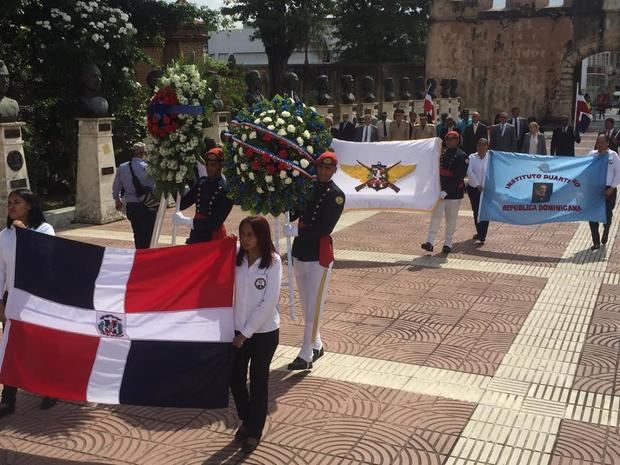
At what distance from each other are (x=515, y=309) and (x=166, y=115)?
4350 millimetres

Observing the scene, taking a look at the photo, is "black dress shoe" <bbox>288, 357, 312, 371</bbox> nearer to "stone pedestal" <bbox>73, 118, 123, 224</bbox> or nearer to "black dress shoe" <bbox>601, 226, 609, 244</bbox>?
"black dress shoe" <bbox>601, 226, 609, 244</bbox>

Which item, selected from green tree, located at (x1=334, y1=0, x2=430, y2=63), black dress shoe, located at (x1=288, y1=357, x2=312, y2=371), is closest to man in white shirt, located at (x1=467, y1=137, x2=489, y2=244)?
black dress shoe, located at (x1=288, y1=357, x2=312, y2=371)

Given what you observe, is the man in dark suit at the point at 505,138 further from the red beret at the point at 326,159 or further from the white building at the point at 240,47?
the white building at the point at 240,47

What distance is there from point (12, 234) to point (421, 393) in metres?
3.38

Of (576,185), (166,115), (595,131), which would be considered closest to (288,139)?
(166,115)

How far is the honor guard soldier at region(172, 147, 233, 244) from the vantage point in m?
6.77

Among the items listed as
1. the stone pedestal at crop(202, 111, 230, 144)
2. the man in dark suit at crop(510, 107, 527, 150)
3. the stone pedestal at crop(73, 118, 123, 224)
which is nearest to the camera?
the stone pedestal at crop(73, 118, 123, 224)

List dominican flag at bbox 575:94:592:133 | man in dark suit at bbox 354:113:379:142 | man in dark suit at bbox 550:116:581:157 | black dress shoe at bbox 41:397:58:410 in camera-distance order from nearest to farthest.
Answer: black dress shoe at bbox 41:397:58:410
man in dark suit at bbox 354:113:379:142
man in dark suit at bbox 550:116:581:157
dominican flag at bbox 575:94:592:133

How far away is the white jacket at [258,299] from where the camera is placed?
466 cm

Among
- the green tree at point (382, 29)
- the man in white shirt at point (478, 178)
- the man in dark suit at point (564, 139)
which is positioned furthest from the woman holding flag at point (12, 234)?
the green tree at point (382, 29)

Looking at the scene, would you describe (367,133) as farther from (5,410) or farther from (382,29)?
(382,29)

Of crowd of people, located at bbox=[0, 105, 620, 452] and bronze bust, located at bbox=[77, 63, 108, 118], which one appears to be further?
bronze bust, located at bbox=[77, 63, 108, 118]

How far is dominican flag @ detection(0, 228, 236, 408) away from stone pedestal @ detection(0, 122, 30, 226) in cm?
698

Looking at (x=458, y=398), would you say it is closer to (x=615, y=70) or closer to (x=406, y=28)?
(x=406, y=28)
